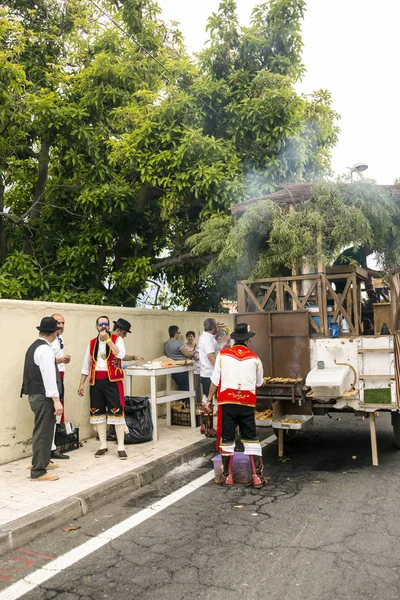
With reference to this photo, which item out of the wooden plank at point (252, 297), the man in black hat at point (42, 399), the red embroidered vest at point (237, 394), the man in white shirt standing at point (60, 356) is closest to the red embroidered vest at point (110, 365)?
the man in white shirt standing at point (60, 356)

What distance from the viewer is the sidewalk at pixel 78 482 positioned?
15.8 feet

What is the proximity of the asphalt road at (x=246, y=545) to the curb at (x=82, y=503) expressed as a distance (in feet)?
0.31

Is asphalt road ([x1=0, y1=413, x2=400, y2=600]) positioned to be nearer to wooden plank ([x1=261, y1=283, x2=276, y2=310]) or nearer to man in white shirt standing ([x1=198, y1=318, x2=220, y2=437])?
wooden plank ([x1=261, y1=283, x2=276, y2=310])

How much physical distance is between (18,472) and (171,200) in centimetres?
742

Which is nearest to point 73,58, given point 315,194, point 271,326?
point 315,194

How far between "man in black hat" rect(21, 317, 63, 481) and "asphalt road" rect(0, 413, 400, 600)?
3.39 ft

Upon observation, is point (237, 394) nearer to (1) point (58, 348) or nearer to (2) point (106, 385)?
(2) point (106, 385)

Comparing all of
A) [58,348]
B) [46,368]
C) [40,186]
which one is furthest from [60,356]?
[40,186]

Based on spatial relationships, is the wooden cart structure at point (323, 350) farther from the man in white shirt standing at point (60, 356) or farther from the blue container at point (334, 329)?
the man in white shirt standing at point (60, 356)

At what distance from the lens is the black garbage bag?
779 cm

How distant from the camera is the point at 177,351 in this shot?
10227mm

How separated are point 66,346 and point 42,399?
86.2 inches

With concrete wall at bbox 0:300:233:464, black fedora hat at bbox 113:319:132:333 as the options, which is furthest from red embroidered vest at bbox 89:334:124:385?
concrete wall at bbox 0:300:233:464

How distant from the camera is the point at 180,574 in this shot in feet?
12.8
